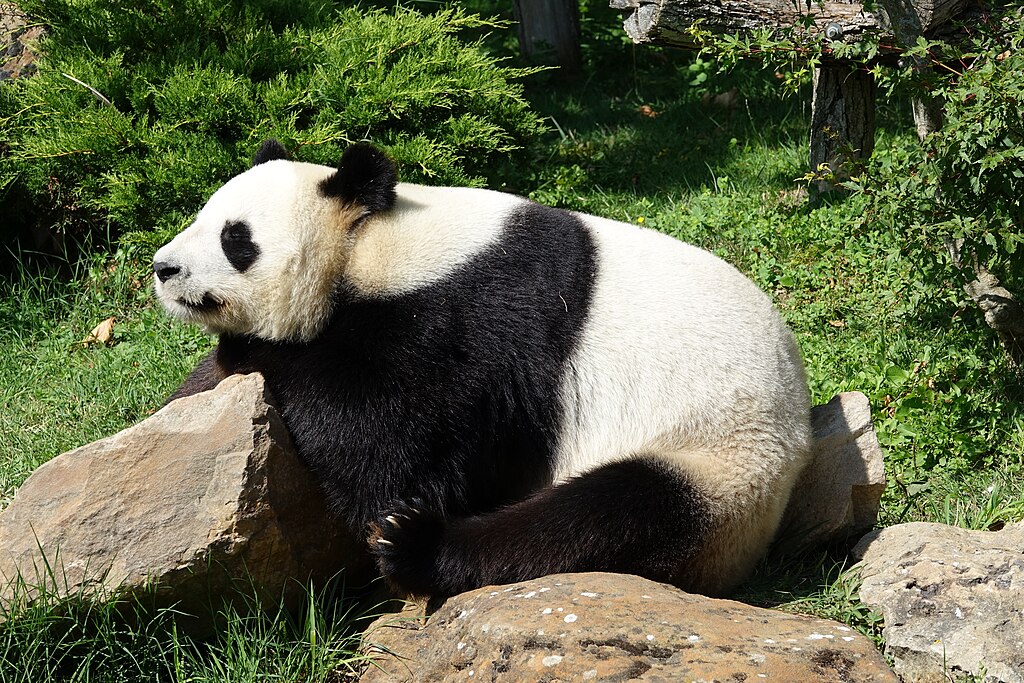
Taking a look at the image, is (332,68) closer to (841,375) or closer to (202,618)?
(841,375)

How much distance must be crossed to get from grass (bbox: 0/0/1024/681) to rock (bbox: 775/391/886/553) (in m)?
0.11

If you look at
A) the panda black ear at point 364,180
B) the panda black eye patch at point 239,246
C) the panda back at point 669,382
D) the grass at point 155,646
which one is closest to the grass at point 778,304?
the grass at point 155,646

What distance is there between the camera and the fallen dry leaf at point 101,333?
19.7ft

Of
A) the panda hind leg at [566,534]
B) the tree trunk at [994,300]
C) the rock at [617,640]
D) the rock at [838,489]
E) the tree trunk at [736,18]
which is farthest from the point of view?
the tree trunk at [736,18]

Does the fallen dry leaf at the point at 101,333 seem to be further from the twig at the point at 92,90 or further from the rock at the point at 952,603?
the rock at the point at 952,603

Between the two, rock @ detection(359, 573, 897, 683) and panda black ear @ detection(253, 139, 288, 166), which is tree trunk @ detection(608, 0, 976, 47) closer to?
panda black ear @ detection(253, 139, 288, 166)

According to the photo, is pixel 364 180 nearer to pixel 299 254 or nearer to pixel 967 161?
pixel 299 254

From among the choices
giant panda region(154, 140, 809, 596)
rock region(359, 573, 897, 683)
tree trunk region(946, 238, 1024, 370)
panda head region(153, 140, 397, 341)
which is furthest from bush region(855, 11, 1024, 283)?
panda head region(153, 140, 397, 341)

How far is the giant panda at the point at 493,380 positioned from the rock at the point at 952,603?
17.9 inches

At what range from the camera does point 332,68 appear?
6.38 metres

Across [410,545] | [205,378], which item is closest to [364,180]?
[205,378]

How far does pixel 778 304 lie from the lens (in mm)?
5895

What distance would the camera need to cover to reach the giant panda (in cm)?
334

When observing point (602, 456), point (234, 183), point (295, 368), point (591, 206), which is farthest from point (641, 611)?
point (591, 206)
